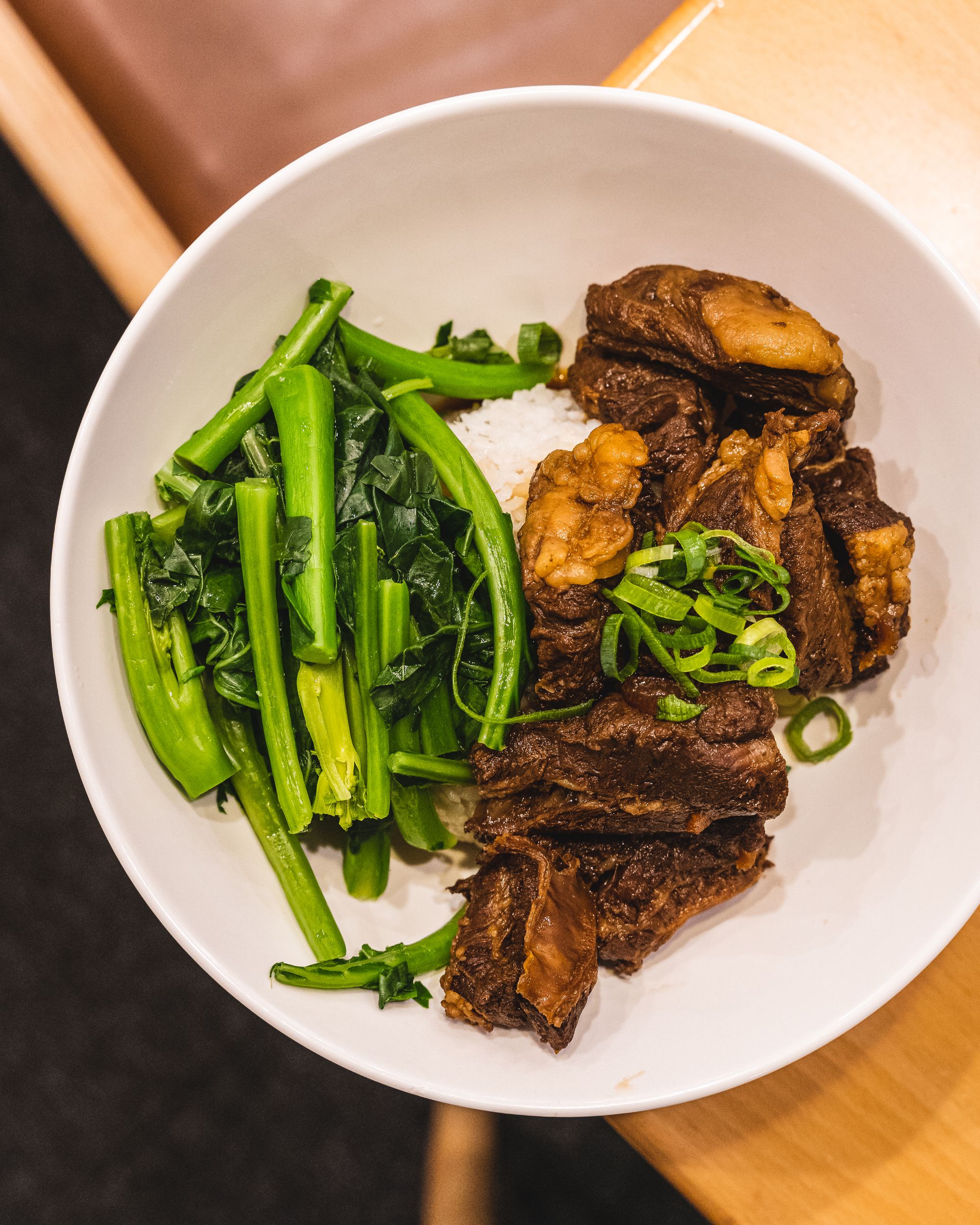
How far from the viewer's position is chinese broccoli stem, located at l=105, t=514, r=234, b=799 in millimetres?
1812

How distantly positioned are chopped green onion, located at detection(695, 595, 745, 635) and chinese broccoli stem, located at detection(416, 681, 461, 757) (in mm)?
633

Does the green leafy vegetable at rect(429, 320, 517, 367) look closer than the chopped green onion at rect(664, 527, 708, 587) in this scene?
No

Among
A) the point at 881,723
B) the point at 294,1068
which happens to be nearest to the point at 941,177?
the point at 881,723

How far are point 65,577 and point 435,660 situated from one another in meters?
0.81

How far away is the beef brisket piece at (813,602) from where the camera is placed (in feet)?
5.99

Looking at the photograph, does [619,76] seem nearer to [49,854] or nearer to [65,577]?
[65,577]

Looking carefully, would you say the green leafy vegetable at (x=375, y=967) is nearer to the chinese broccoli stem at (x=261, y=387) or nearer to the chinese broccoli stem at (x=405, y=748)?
the chinese broccoli stem at (x=405, y=748)

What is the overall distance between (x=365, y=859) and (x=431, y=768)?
0.32 meters

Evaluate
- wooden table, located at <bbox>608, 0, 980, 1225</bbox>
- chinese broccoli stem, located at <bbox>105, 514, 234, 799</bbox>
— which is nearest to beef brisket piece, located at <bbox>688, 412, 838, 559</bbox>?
wooden table, located at <bbox>608, 0, 980, 1225</bbox>

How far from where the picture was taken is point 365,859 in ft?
6.80

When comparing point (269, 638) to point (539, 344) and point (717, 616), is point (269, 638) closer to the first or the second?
point (717, 616)

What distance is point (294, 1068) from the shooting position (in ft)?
10.4

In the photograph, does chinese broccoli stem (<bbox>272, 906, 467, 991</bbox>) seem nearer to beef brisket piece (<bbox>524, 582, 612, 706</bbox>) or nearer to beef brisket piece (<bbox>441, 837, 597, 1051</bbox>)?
beef brisket piece (<bbox>441, 837, 597, 1051</bbox>)

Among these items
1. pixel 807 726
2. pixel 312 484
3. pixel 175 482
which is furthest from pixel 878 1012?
pixel 175 482
